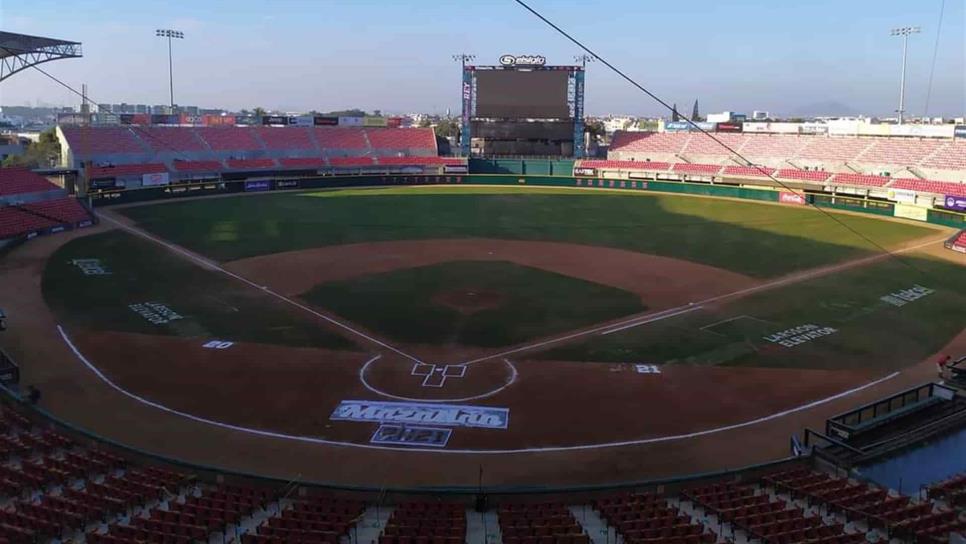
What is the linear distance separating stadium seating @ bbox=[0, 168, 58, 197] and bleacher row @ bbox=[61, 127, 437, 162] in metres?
20.4

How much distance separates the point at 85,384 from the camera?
80.2 ft

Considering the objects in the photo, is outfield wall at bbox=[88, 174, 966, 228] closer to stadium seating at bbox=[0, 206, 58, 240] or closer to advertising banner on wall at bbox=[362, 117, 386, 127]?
stadium seating at bbox=[0, 206, 58, 240]

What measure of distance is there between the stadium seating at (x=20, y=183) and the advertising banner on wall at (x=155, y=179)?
55.1ft

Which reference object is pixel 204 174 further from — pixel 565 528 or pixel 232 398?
pixel 565 528

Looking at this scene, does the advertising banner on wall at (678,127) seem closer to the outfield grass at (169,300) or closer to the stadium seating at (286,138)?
the stadium seating at (286,138)

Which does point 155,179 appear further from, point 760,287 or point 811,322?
point 811,322

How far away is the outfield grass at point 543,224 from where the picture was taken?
1939 inches

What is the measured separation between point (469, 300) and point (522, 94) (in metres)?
64.0

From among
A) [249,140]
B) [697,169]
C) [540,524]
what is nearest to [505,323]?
[540,524]

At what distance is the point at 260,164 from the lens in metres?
90.6

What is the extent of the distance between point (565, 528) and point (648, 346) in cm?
1606

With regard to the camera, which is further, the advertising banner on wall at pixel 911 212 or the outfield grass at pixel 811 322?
the advertising banner on wall at pixel 911 212

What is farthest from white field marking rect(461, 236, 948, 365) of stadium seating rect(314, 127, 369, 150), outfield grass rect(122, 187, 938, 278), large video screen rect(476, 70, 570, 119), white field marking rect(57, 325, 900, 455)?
stadium seating rect(314, 127, 369, 150)

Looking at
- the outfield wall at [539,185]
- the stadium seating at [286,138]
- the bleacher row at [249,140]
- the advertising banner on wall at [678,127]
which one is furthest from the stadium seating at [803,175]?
the stadium seating at [286,138]
